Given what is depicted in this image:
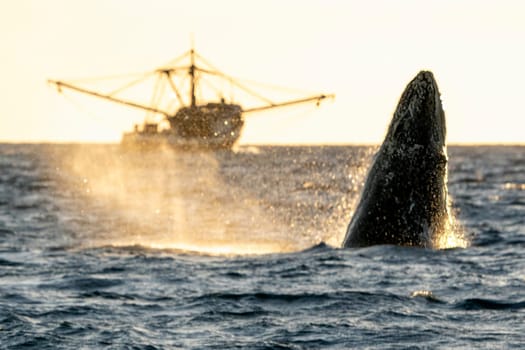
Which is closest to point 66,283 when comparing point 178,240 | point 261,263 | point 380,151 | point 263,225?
point 261,263

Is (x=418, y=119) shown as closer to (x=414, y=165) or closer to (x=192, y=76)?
(x=414, y=165)

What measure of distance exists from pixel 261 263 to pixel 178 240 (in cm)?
622

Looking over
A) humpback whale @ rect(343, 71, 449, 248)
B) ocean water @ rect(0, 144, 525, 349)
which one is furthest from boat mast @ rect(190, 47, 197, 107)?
humpback whale @ rect(343, 71, 449, 248)

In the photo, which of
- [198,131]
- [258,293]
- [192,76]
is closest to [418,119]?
[258,293]

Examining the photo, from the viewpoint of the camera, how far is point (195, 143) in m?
155

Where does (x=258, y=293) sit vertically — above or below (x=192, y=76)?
below

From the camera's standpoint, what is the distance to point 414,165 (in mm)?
14148

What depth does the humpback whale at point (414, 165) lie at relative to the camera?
14.1 m

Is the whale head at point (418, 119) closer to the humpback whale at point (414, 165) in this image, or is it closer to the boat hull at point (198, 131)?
the humpback whale at point (414, 165)

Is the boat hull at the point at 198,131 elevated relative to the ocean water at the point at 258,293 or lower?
elevated

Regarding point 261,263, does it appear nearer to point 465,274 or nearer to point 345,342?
point 465,274

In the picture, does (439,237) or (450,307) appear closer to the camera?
(450,307)

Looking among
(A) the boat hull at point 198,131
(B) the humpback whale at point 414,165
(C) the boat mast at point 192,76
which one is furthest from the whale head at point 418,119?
(C) the boat mast at point 192,76

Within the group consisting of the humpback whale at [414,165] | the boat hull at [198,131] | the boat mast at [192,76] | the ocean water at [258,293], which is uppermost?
the boat mast at [192,76]
